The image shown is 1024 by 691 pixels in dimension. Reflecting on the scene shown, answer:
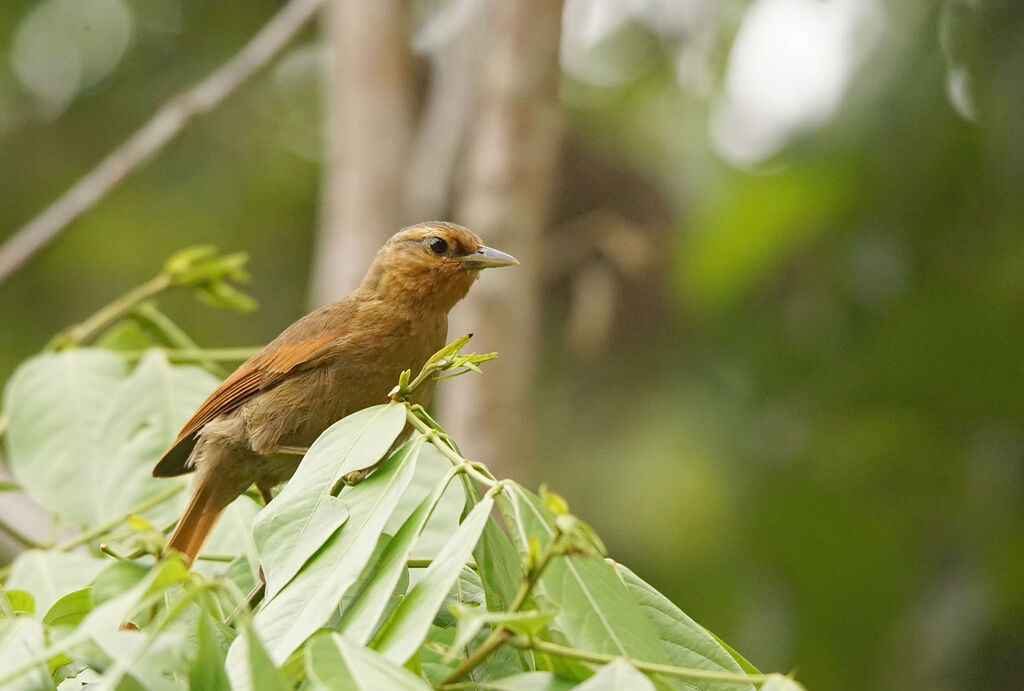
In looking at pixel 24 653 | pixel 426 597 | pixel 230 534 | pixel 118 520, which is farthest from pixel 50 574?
pixel 426 597

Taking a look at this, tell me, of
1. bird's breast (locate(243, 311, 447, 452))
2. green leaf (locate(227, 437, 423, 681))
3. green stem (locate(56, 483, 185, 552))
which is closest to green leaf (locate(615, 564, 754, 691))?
green leaf (locate(227, 437, 423, 681))

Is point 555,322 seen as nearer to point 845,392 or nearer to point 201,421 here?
point 845,392

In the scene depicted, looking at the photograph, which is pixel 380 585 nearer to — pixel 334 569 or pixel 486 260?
pixel 334 569

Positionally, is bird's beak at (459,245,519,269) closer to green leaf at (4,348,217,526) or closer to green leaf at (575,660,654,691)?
green leaf at (4,348,217,526)

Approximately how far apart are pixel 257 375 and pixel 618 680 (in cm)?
216

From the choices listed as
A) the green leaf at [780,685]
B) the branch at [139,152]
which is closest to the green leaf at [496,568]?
the green leaf at [780,685]

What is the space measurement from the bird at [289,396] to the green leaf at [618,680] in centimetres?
187

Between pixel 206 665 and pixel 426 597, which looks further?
pixel 426 597

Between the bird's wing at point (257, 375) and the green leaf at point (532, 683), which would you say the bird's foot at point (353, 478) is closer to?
the green leaf at point (532, 683)

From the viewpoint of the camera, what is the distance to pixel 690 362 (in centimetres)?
956

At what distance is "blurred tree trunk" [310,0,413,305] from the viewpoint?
7312 mm

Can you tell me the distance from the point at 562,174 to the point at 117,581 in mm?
8108

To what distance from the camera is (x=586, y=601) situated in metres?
1.79

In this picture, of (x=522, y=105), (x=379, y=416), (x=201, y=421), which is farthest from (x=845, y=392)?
(x=379, y=416)
